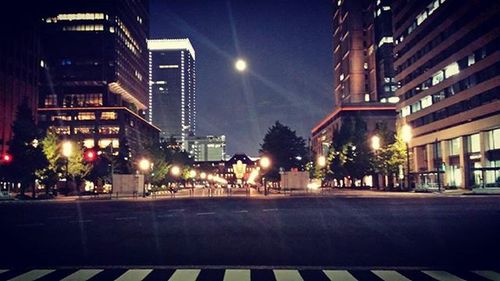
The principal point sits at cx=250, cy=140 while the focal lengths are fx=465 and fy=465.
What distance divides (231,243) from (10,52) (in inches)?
3851

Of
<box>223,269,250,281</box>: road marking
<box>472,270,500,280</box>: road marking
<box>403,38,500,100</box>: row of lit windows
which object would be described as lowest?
<box>472,270,500,280</box>: road marking

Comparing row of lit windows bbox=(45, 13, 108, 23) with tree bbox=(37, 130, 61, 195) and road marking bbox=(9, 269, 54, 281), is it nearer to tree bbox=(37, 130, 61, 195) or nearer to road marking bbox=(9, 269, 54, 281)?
tree bbox=(37, 130, 61, 195)

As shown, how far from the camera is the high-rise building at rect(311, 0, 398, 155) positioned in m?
131

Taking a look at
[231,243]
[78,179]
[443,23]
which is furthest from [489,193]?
[78,179]

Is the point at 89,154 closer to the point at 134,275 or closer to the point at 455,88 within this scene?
the point at 134,275

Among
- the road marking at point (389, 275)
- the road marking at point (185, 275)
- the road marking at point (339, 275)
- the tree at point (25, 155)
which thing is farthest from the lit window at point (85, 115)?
the road marking at point (389, 275)

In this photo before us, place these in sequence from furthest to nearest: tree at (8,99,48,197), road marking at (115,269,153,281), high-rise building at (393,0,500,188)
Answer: high-rise building at (393,0,500,188), tree at (8,99,48,197), road marking at (115,269,153,281)

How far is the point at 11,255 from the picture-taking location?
10789 mm

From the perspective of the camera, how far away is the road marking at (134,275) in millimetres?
8031

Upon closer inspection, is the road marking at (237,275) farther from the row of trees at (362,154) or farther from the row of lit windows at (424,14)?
the row of lit windows at (424,14)

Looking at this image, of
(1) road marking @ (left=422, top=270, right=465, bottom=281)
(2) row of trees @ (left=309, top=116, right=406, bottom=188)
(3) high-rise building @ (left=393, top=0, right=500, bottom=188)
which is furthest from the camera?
(2) row of trees @ (left=309, top=116, right=406, bottom=188)

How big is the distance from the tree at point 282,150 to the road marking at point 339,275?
223 ft

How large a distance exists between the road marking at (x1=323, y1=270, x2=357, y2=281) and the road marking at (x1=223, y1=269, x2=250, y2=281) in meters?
1.44

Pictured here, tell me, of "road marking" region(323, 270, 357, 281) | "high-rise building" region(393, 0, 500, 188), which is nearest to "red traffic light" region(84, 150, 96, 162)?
"road marking" region(323, 270, 357, 281)
